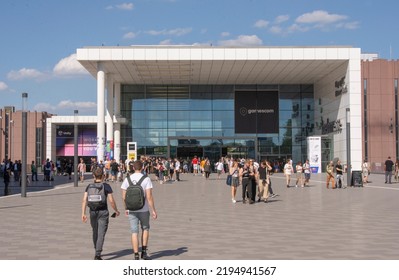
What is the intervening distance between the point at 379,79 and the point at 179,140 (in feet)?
71.2

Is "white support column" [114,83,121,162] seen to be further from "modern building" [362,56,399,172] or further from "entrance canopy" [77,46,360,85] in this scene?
"modern building" [362,56,399,172]

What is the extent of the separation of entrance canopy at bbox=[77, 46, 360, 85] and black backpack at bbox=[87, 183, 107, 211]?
39.5m

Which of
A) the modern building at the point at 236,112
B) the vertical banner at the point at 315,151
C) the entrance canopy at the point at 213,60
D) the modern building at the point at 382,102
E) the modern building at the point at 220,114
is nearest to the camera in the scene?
the entrance canopy at the point at 213,60

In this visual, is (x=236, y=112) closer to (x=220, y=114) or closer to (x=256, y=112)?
(x=220, y=114)

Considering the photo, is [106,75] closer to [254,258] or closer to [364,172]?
[364,172]

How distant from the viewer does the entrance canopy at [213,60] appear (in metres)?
46.9

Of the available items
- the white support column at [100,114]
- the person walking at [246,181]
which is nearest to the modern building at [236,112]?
the white support column at [100,114]

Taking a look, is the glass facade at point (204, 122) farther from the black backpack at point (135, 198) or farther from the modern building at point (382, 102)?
the black backpack at point (135, 198)

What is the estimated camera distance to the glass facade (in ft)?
195

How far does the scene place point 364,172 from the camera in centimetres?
3466

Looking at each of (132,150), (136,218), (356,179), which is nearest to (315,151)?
(132,150)

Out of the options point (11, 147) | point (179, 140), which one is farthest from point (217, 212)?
point (11, 147)

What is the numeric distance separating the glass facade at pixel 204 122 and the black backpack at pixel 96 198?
165 ft

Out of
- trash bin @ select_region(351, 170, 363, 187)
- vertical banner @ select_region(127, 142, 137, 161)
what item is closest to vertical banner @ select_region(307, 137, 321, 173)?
vertical banner @ select_region(127, 142, 137, 161)
